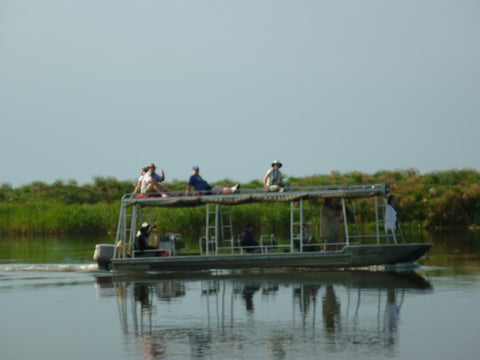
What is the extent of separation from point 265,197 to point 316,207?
20.0m

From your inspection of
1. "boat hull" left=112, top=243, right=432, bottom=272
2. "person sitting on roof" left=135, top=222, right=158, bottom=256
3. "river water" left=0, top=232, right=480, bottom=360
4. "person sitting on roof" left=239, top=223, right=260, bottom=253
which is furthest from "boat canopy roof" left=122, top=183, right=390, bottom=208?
"river water" left=0, top=232, right=480, bottom=360

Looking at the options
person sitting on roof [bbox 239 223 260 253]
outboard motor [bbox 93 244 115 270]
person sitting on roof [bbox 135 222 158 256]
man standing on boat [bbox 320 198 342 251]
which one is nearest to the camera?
man standing on boat [bbox 320 198 342 251]

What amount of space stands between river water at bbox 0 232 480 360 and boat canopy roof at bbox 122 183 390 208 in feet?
6.78

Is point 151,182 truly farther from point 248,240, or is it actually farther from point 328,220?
point 328,220

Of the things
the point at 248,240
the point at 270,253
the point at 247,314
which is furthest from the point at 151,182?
the point at 247,314

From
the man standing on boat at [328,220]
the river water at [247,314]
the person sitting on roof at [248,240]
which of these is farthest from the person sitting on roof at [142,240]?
the man standing on boat at [328,220]

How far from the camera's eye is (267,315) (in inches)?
581

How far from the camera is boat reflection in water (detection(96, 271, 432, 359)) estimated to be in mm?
12039

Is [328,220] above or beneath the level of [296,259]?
above

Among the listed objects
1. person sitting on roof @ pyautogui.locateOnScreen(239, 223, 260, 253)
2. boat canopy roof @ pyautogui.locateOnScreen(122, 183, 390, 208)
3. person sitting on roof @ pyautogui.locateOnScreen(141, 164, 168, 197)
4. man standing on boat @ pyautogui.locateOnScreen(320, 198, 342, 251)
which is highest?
person sitting on roof @ pyautogui.locateOnScreen(141, 164, 168, 197)

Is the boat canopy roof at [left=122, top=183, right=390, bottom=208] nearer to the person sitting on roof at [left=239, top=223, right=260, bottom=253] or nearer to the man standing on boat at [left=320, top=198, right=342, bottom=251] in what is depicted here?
the man standing on boat at [left=320, top=198, right=342, bottom=251]

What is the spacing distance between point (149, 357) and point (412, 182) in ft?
115

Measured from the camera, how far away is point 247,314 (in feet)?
49.2

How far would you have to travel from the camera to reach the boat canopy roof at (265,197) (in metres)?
21.0
